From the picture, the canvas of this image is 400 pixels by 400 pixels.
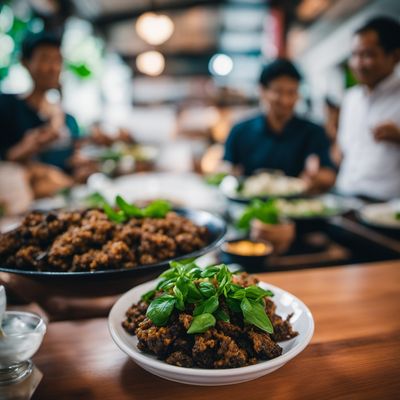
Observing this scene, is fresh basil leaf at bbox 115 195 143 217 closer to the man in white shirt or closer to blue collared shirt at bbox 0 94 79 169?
Answer: blue collared shirt at bbox 0 94 79 169

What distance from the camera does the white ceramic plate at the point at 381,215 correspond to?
6.32 ft

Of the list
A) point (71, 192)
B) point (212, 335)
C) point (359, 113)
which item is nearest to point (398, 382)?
point (212, 335)

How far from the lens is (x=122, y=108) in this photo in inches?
456

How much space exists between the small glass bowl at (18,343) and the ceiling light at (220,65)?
11.0m

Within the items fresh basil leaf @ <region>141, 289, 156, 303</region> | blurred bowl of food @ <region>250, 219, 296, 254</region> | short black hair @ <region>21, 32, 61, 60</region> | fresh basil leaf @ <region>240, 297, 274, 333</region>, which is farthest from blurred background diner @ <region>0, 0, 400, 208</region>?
fresh basil leaf @ <region>240, 297, 274, 333</region>

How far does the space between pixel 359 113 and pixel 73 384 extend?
138 inches

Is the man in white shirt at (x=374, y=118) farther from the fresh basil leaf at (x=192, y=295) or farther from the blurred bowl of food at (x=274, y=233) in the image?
the fresh basil leaf at (x=192, y=295)

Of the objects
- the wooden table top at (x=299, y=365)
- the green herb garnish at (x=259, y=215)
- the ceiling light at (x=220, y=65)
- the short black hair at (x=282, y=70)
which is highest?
the ceiling light at (x=220, y=65)

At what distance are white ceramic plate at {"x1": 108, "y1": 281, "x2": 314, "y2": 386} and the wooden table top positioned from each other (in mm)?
94

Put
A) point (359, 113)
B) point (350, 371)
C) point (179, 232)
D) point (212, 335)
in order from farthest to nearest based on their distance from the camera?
1. point (359, 113)
2. point (179, 232)
3. point (350, 371)
4. point (212, 335)

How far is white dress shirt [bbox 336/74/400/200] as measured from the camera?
3.12 metres

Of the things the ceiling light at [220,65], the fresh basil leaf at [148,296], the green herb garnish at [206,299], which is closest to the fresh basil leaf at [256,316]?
the green herb garnish at [206,299]

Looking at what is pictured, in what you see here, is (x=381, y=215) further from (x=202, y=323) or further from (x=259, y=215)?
(x=202, y=323)

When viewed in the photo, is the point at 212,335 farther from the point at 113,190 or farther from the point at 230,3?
the point at 230,3
